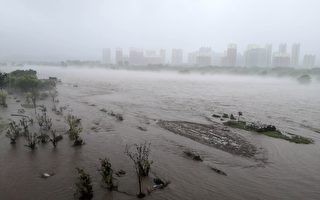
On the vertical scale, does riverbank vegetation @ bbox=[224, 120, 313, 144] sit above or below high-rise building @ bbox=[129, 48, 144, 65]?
below

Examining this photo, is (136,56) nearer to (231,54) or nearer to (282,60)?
(231,54)

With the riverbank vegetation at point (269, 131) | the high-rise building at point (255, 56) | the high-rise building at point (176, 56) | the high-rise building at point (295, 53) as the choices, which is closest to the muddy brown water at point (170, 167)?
the riverbank vegetation at point (269, 131)

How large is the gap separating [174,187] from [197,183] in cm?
110

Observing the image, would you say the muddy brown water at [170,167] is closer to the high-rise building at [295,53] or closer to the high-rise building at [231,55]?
the high-rise building at [231,55]

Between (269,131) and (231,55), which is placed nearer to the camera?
(269,131)

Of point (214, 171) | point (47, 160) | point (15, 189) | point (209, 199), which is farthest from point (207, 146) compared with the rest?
point (15, 189)

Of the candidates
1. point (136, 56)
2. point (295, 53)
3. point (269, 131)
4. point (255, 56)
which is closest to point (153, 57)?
point (136, 56)

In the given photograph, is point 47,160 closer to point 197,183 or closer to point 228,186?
point 197,183

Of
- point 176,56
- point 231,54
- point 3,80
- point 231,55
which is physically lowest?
point 3,80

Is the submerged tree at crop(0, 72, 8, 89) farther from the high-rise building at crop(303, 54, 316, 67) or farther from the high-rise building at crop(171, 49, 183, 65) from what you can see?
the high-rise building at crop(171, 49, 183, 65)

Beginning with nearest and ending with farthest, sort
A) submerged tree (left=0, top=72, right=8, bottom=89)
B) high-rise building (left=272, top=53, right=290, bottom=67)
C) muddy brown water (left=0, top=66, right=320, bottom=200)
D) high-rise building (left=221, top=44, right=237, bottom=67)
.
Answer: muddy brown water (left=0, top=66, right=320, bottom=200) → submerged tree (left=0, top=72, right=8, bottom=89) → high-rise building (left=272, top=53, right=290, bottom=67) → high-rise building (left=221, top=44, right=237, bottom=67)

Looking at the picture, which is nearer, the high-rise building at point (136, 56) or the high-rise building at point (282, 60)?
the high-rise building at point (282, 60)

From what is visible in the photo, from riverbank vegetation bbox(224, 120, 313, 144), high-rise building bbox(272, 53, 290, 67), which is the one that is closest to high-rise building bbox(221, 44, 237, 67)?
high-rise building bbox(272, 53, 290, 67)

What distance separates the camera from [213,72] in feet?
371
